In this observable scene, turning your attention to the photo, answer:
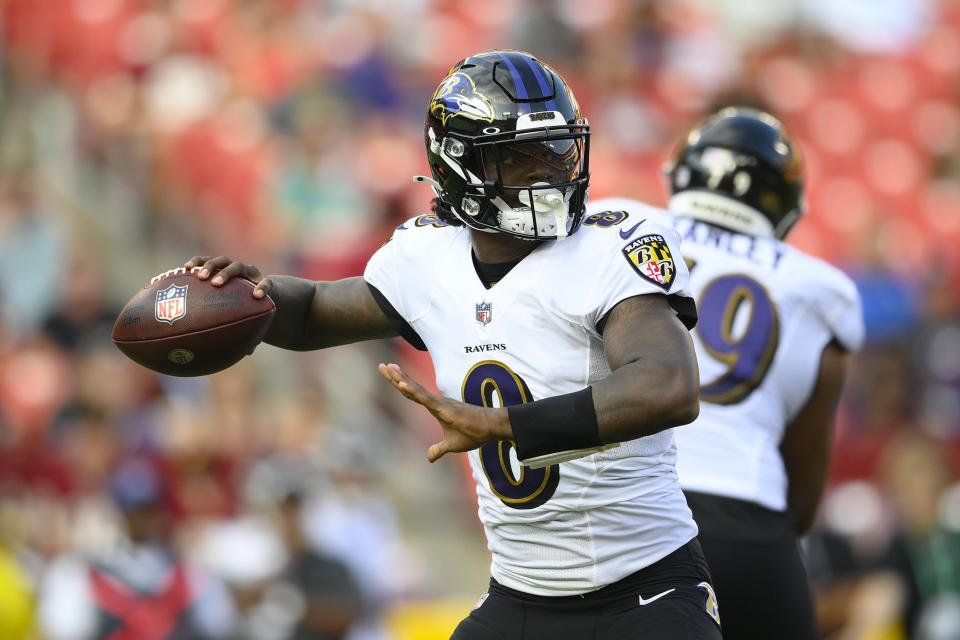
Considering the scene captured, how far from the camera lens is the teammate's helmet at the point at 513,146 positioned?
3102 millimetres

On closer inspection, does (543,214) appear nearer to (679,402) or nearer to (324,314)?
(679,402)

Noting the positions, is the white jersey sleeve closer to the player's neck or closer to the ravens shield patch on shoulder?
the player's neck

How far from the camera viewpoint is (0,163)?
980 centimetres

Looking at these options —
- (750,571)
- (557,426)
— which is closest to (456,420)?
(557,426)

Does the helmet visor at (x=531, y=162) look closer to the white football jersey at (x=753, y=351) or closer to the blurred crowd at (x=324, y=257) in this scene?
the white football jersey at (x=753, y=351)

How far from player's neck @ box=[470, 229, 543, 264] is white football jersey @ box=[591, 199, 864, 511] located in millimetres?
617

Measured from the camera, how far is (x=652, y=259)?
299 centimetres

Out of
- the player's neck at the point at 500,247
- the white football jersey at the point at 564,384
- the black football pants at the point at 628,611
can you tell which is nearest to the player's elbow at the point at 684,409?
the white football jersey at the point at 564,384

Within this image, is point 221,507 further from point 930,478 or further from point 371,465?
point 930,478

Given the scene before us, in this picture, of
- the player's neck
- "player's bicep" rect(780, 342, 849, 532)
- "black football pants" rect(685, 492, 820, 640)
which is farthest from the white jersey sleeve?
"player's bicep" rect(780, 342, 849, 532)

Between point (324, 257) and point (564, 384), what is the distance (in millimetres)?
5786

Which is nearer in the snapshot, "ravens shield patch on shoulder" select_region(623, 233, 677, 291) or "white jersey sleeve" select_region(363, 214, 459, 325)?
"ravens shield patch on shoulder" select_region(623, 233, 677, 291)

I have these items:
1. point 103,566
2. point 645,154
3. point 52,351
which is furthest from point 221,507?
point 645,154

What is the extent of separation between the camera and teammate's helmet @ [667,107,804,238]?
4.17m
